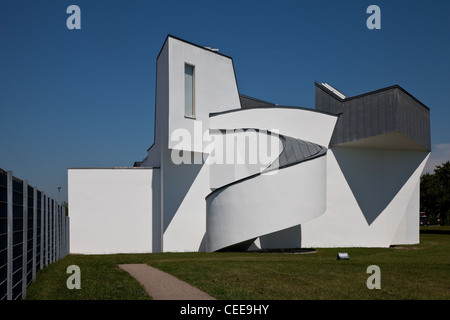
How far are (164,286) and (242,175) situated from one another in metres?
11.7

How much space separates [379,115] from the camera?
64.2ft

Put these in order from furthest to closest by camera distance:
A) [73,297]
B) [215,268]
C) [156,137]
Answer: [156,137] → [215,268] → [73,297]

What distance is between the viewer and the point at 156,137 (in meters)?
21.0

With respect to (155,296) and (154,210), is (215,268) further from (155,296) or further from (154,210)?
(154,210)

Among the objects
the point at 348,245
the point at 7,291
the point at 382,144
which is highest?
the point at 382,144

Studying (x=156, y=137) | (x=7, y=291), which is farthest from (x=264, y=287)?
(x=156, y=137)

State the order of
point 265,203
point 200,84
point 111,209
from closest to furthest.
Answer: point 265,203 < point 111,209 < point 200,84

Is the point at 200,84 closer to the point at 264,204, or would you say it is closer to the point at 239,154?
the point at 239,154

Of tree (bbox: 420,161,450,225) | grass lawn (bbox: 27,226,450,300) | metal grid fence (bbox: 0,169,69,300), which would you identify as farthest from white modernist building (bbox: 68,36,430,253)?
tree (bbox: 420,161,450,225)

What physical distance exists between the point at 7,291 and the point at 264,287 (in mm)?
4203

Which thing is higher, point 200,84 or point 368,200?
point 200,84

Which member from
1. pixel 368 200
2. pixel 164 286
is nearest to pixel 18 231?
pixel 164 286

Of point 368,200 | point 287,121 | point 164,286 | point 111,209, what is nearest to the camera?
point 164,286

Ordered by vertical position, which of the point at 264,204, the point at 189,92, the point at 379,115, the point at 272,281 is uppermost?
the point at 189,92
